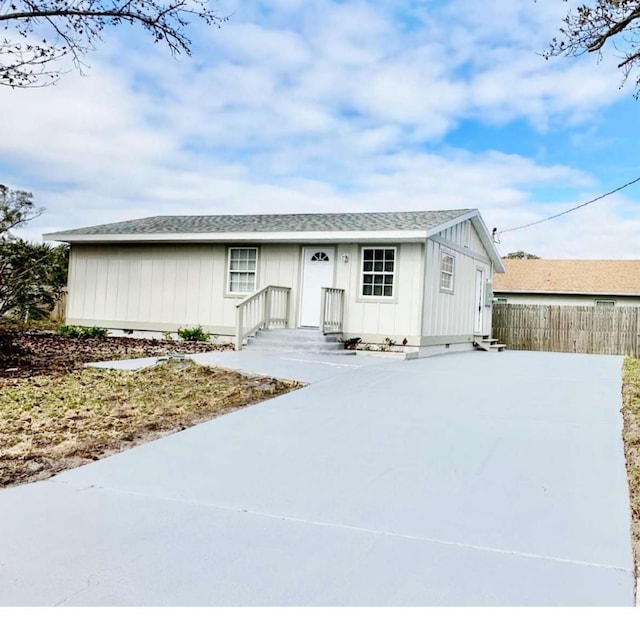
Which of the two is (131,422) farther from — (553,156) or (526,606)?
(553,156)

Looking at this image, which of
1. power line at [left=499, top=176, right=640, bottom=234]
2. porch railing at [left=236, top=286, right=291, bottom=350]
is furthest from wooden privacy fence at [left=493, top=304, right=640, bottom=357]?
porch railing at [left=236, top=286, right=291, bottom=350]

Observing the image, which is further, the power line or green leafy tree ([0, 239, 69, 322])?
green leafy tree ([0, 239, 69, 322])

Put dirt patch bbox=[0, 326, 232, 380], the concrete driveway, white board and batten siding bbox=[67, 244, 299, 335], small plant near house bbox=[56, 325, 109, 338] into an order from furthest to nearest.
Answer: small plant near house bbox=[56, 325, 109, 338], white board and batten siding bbox=[67, 244, 299, 335], dirt patch bbox=[0, 326, 232, 380], the concrete driveway

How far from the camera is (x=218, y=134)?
15414 mm

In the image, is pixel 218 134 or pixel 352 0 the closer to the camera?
pixel 352 0

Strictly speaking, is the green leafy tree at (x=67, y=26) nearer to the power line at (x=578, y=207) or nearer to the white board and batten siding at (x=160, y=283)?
the white board and batten siding at (x=160, y=283)

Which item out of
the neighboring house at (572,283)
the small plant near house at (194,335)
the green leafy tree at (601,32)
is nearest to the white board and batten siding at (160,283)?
the small plant near house at (194,335)

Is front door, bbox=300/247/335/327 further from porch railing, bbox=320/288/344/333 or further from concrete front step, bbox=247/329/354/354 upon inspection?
concrete front step, bbox=247/329/354/354

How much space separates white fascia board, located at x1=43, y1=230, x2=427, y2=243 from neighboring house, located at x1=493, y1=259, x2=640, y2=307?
13807mm

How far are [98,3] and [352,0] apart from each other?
3.93m

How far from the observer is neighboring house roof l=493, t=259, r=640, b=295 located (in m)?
22.8

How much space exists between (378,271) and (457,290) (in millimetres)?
3181

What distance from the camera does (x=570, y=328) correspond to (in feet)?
58.4
